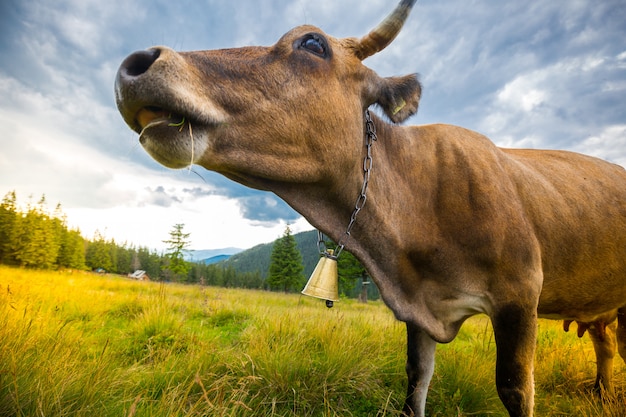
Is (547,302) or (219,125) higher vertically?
(219,125)

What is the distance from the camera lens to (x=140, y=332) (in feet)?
18.3

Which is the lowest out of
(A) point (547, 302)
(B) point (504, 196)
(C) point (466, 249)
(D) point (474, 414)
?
(D) point (474, 414)

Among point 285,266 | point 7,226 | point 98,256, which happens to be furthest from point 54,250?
point 98,256

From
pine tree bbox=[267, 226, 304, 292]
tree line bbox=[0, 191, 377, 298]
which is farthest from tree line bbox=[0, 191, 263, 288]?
pine tree bbox=[267, 226, 304, 292]

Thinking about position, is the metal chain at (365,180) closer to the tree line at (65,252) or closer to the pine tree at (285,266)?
the tree line at (65,252)

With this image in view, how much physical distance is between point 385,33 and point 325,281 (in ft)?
6.96

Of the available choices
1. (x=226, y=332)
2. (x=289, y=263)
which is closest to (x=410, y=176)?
(x=226, y=332)

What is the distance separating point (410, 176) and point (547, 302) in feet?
6.57

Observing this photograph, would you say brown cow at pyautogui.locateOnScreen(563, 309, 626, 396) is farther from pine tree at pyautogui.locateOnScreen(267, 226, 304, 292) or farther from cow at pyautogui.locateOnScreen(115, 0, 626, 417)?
pine tree at pyautogui.locateOnScreen(267, 226, 304, 292)

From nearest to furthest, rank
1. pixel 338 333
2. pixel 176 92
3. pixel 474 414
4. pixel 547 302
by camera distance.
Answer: pixel 176 92 < pixel 547 302 < pixel 474 414 < pixel 338 333

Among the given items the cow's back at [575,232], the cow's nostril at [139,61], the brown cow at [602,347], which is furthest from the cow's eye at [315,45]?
the brown cow at [602,347]

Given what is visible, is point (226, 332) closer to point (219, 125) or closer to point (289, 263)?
point (219, 125)

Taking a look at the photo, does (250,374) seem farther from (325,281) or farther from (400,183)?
(400,183)

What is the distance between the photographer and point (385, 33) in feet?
9.62
